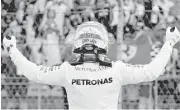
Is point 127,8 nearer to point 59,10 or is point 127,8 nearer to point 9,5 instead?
point 59,10

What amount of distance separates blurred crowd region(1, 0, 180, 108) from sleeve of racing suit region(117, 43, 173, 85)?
2.07 meters

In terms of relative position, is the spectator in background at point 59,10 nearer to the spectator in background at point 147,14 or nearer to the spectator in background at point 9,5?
the spectator in background at point 9,5

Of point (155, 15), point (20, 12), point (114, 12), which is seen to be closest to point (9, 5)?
point (20, 12)

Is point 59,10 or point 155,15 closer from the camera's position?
point 155,15

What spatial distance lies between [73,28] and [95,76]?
2.41m

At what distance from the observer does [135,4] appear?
4535 mm

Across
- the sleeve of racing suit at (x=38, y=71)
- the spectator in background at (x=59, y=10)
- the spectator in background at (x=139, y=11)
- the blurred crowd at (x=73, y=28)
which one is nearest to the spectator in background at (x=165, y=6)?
the blurred crowd at (x=73, y=28)

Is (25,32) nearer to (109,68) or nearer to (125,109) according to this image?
(125,109)

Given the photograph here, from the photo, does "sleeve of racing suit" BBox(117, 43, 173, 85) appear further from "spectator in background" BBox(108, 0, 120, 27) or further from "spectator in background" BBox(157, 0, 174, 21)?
"spectator in background" BBox(157, 0, 174, 21)

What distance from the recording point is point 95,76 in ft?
7.20

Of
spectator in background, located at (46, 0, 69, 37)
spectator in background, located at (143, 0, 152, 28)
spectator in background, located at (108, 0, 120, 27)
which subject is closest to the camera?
spectator in background, located at (108, 0, 120, 27)

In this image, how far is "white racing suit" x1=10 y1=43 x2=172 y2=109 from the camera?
218 centimetres

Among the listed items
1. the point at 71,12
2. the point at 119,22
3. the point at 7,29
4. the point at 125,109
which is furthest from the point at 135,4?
the point at 7,29

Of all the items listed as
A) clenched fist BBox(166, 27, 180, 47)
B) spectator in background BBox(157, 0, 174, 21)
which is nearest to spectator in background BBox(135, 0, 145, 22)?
spectator in background BBox(157, 0, 174, 21)
